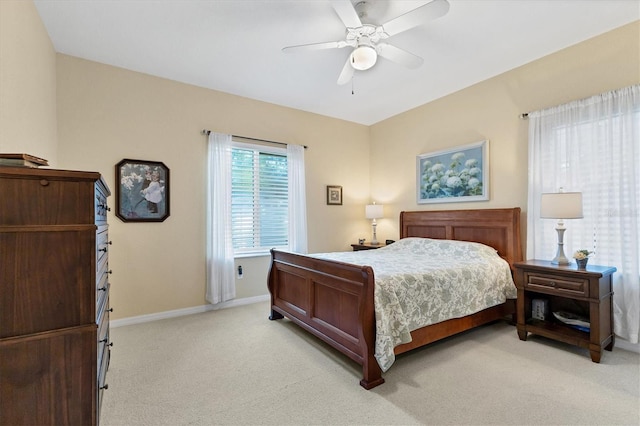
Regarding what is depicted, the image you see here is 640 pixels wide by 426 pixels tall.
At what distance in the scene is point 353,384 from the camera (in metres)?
2.17

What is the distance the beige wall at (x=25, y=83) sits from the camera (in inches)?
72.4

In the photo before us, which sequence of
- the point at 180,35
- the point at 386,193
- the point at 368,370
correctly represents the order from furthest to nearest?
the point at 386,193
the point at 180,35
the point at 368,370

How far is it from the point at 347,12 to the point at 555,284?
281cm

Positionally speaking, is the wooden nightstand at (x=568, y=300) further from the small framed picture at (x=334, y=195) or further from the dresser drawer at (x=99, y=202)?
the dresser drawer at (x=99, y=202)

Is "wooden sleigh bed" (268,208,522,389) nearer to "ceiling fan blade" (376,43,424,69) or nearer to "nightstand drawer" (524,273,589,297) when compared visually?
"nightstand drawer" (524,273,589,297)

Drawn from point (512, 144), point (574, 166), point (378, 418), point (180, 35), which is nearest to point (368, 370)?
point (378, 418)

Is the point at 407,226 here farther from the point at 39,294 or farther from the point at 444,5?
the point at 39,294

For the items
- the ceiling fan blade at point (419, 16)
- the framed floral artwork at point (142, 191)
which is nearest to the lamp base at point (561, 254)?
the ceiling fan blade at point (419, 16)

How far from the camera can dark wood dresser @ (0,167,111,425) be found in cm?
106

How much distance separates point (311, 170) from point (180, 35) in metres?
2.53

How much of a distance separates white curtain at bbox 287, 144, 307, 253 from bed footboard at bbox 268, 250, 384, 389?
105 cm

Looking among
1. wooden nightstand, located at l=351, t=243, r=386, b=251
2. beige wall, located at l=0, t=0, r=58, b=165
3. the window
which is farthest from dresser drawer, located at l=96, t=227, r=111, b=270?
wooden nightstand, located at l=351, t=243, r=386, b=251

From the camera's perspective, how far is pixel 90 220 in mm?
1198

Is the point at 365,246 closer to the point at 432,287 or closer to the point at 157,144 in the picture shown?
the point at 432,287
